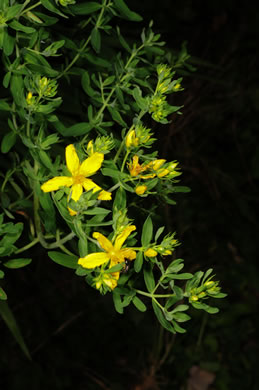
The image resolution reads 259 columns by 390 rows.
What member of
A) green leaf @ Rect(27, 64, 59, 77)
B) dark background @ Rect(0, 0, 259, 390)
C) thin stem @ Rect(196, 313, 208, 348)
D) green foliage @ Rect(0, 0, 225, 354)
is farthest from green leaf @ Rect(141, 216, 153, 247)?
thin stem @ Rect(196, 313, 208, 348)

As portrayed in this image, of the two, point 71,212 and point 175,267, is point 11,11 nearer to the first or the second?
point 71,212

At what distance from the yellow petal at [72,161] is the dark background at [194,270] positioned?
0.53 m

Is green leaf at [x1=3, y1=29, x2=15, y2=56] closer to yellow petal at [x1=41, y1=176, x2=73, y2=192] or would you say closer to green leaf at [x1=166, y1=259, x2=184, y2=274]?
yellow petal at [x1=41, y1=176, x2=73, y2=192]

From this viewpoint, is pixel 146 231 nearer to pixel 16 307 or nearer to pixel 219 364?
pixel 16 307

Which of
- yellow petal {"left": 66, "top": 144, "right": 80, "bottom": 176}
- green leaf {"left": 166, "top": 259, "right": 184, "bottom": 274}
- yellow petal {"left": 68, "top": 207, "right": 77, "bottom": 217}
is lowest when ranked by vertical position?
green leaf {"left": 166, "top": 259, "right": 184, "bottom": 274}

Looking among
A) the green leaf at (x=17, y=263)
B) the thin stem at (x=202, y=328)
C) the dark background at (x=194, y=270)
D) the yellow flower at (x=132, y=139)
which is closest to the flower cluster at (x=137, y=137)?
the yellow flower at (x=132, y=139)

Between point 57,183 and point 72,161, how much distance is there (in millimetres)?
32

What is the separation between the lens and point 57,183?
676mm

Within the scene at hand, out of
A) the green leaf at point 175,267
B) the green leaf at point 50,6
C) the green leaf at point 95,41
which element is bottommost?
the green leaf at point 175,267

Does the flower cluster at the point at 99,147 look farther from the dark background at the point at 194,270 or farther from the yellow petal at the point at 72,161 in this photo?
the dark background at the point at 194,270

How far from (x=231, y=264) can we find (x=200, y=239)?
0.49 feet

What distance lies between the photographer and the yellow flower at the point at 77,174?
2.17ft

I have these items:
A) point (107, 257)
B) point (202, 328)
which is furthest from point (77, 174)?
point (202, 328)

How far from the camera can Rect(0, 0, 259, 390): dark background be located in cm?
154
